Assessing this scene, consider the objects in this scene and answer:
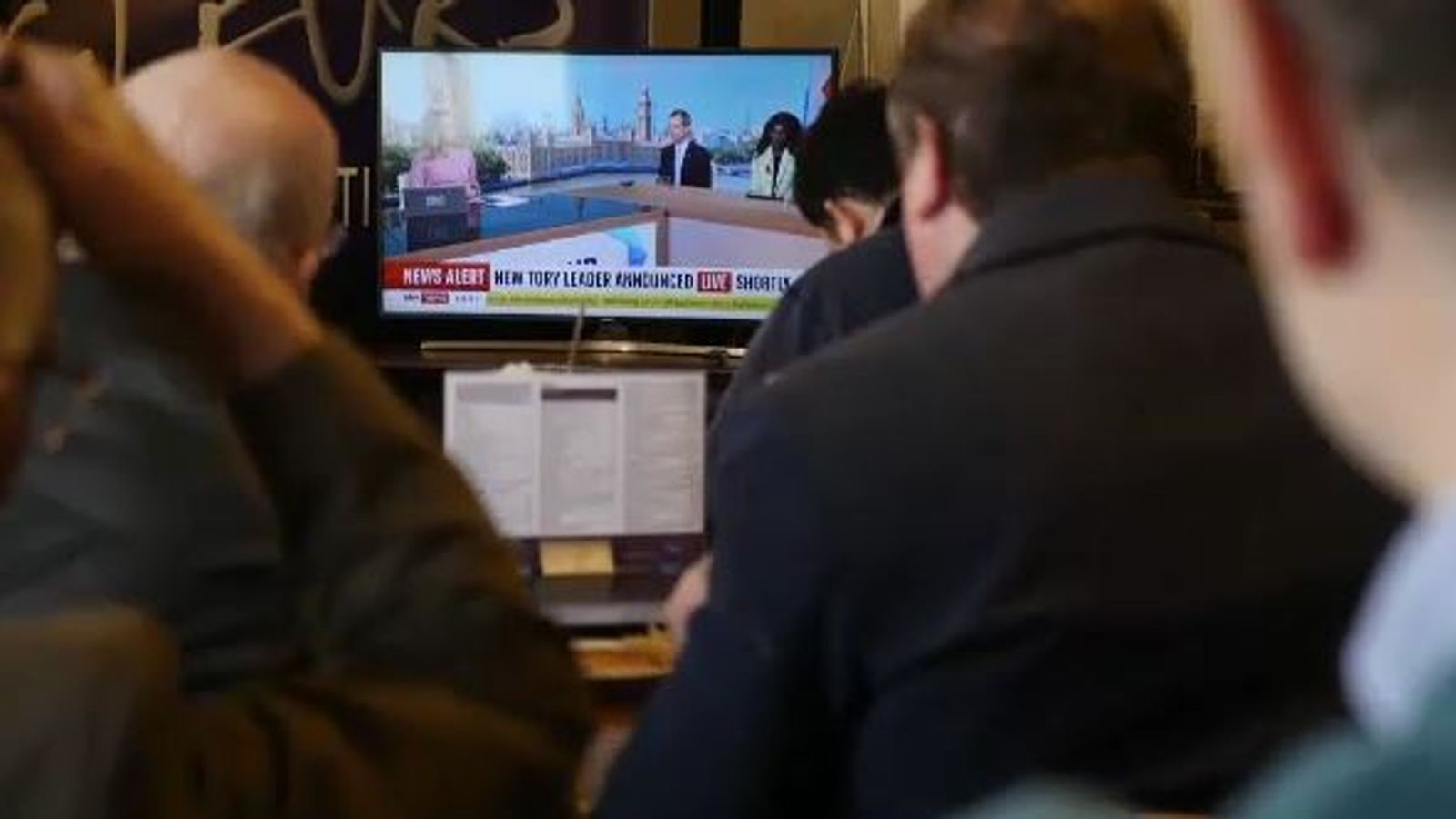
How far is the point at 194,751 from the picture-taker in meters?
0.82

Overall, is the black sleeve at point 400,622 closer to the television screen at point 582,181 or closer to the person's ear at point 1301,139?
the person's ear at point 1301,139

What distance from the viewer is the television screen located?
14.5 ft

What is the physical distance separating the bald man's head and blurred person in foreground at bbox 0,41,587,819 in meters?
0.46

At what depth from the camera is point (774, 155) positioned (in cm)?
439

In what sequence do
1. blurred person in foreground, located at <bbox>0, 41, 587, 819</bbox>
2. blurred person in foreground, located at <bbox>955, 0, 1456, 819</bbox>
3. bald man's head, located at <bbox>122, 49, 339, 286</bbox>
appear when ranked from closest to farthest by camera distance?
1. blurred person in foreground, located at <bbox>955, 0, 1456, 819</bbox>
2. blurred person in foreground, located at <bbox>0, 41, 587, 819</bbox>
3. bald man's head, located at <bbox>122, 49, 339, 286</bbox>

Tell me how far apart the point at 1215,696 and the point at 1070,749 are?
0.09 meters

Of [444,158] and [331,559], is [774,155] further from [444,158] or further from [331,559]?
[331,559]

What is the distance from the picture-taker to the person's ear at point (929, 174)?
1.64 m

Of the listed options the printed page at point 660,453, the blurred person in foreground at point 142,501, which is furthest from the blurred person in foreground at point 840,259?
the blurred person in foreground at point 142,501

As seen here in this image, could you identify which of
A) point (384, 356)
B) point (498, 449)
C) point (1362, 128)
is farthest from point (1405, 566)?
point (384, 356)

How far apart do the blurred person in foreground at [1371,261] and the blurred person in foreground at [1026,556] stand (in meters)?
0.84

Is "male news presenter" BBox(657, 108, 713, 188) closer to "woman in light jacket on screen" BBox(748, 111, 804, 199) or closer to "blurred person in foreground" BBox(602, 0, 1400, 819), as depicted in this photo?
"woman in light jacket on screen" BBox(748, 111, 804, 199)

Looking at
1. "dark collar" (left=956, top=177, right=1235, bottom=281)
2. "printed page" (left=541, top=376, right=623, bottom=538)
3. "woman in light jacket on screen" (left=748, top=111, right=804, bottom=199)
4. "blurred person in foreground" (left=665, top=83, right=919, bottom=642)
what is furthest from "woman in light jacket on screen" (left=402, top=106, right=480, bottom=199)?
"dark collar" (left=956, top=177, right=1235, bottom=281)

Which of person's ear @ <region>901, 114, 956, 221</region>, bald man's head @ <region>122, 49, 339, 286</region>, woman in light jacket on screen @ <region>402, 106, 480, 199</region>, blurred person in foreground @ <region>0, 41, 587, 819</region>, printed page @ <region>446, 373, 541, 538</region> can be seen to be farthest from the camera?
woman in light jacket on screen @ <region>402, 106, 480, 199</region>
